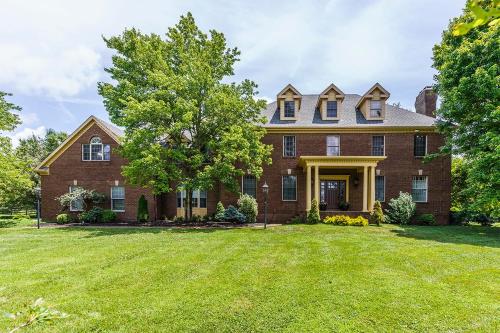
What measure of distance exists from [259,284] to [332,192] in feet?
47.9

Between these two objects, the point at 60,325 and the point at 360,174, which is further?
the point at 360,174

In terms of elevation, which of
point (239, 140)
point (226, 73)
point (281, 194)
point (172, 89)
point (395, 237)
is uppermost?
point (226, 73)

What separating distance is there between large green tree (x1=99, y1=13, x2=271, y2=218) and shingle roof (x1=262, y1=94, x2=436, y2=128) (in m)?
2.33

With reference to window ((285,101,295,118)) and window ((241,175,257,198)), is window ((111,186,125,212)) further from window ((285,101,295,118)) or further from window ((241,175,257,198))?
window ((285,101,295,118))

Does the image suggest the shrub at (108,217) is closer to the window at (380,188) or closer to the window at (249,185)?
the window at (249,185)

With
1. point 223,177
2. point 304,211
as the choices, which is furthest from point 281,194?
point 223,177

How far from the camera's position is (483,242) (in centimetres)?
1130

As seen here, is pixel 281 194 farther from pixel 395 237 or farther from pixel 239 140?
pixel 395 237

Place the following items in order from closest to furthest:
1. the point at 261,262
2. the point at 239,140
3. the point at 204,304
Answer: the point at 204,304 < the point at 261,262 < the point at 239,140

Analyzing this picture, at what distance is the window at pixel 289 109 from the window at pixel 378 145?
→ 19.1 feet

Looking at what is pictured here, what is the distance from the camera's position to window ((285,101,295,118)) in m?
20.0

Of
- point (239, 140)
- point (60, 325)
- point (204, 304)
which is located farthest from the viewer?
point (239, 140)

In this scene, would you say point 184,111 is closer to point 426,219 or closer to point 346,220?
point 346,220

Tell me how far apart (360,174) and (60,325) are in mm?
18148
